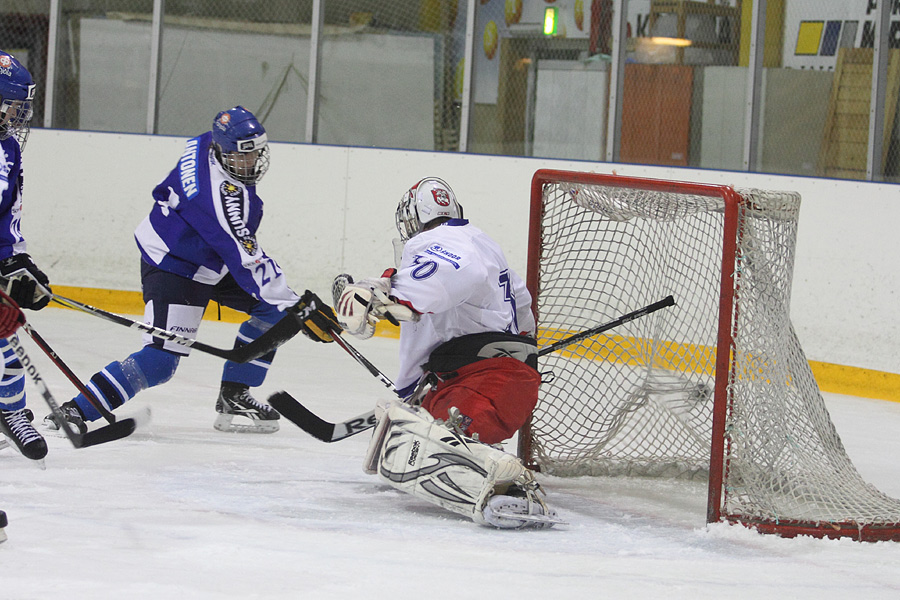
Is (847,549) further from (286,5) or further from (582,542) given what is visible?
(286,5)

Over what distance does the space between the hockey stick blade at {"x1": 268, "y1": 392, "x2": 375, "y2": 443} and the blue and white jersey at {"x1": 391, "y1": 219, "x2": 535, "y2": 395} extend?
244mm

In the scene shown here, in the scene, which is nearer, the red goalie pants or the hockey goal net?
the hockey goal net

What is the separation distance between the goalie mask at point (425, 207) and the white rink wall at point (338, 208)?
2.43m

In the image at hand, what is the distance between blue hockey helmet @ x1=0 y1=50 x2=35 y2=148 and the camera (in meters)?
2.79

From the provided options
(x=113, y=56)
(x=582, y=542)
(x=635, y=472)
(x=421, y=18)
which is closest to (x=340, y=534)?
(x=582, y=542)

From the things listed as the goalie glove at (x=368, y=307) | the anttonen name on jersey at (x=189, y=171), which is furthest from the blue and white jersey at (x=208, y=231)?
the goalie glove at (x=368, y=307)

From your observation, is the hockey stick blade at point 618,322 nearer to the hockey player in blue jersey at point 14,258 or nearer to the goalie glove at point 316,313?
the goalie glove at point 316,313

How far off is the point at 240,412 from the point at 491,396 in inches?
45.1

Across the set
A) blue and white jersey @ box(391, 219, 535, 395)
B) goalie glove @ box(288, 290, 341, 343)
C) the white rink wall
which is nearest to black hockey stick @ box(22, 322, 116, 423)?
goalie glove @ box(288, 290, 341, 343)

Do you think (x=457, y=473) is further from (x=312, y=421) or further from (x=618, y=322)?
(x=618, y=322)

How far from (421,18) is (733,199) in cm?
376

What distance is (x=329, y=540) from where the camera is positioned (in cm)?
234

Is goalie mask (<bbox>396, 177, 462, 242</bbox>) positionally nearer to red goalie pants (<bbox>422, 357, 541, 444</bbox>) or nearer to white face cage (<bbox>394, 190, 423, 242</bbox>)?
white face cage (<bbox>394, 190, 423, 242</bbox>)

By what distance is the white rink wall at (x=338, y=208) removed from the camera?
4.70 m
